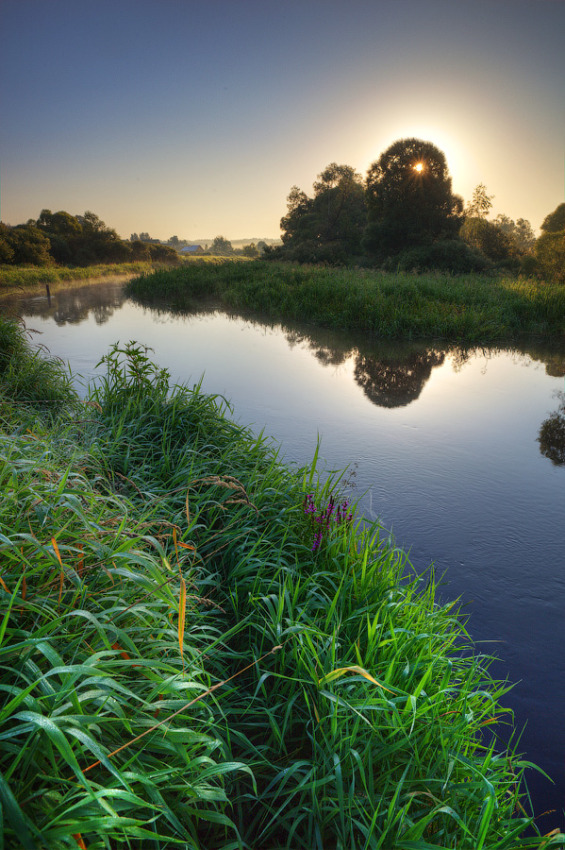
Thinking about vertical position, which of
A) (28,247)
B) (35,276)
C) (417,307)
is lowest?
(417,307)

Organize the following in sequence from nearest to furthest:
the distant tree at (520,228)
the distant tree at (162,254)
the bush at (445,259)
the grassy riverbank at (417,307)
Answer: the grassy riverbank at (417,307), the bush at (445,259), the distant tree at (162,254), the distant tree at (520,228)

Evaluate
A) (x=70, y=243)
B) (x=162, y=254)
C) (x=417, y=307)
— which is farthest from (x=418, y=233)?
(x=162, y=254)

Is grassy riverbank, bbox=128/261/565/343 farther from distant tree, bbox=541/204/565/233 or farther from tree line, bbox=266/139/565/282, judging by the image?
distant tree, bbox=541/204/565/233

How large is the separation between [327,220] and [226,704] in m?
41.5

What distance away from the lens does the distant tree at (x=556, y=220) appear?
42.0 m

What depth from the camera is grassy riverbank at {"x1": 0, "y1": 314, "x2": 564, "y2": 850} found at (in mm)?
1266

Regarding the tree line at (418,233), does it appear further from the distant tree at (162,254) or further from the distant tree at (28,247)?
the distant tree at (162,254)

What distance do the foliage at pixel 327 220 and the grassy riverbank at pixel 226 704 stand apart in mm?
31351

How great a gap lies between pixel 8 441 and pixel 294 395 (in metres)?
4.69

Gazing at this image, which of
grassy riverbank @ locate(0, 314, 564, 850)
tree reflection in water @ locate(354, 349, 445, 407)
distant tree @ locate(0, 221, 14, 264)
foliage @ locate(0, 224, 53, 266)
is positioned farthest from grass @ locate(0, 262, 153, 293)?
grassy riverbank @ locate(0, 314, 564, 850)

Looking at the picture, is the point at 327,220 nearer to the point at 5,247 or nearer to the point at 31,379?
the point at 5,247

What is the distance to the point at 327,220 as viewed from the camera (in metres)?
39.4

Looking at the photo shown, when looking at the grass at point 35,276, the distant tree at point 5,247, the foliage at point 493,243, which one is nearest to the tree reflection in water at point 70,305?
the grass at point 35,276

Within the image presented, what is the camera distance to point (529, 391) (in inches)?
310
